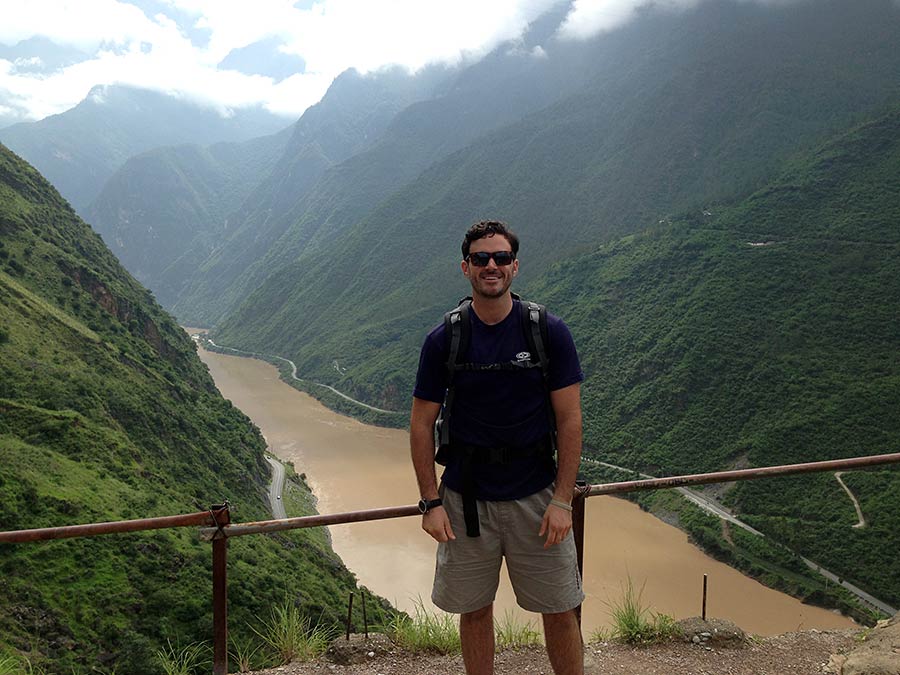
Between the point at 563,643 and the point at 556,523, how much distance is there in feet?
2.17

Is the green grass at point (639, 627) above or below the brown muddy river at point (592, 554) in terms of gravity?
above

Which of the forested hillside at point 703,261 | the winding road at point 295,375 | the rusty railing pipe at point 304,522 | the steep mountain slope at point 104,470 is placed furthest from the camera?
the winding road at point 295,375

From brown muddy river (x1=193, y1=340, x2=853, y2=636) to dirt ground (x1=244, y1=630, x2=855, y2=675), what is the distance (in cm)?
1070

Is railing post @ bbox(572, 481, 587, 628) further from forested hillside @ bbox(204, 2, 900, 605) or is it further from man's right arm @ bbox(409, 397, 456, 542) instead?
forested hillside @ bbox(204, 2, 900, 605)

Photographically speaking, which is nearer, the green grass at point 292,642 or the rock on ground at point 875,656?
the rock on ground at point 875,656

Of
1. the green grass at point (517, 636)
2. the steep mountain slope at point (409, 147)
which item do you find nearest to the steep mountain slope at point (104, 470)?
the green grass at point (517, 636)

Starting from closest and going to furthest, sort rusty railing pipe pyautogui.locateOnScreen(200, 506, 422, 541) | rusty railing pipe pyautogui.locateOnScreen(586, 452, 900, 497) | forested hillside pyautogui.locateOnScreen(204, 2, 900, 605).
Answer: rusty railing pipe pyautogui.locateOnScreen(200, 506, 422, 541) < rusty railing pipe pyautogui.locateOnScreen(586, 452, 900, 497) < forested hillside pyautogui.locateOnScreen(204, 2, 900, 605)

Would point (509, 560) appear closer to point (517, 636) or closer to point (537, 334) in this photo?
point (537, 334)

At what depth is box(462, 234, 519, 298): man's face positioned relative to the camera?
2830mm

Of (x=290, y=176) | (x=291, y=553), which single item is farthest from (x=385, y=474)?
(x=290, y=176)

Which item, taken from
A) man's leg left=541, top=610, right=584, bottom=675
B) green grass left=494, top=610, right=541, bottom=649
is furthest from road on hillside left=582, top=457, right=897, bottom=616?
man's leg left=541, top=610, right=584, bottom=675

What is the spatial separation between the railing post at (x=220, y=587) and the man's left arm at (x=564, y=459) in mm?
1552

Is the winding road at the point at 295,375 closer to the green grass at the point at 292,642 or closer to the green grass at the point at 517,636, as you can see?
the green grass at the point at 292,642

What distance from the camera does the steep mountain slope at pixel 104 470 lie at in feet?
47.4
